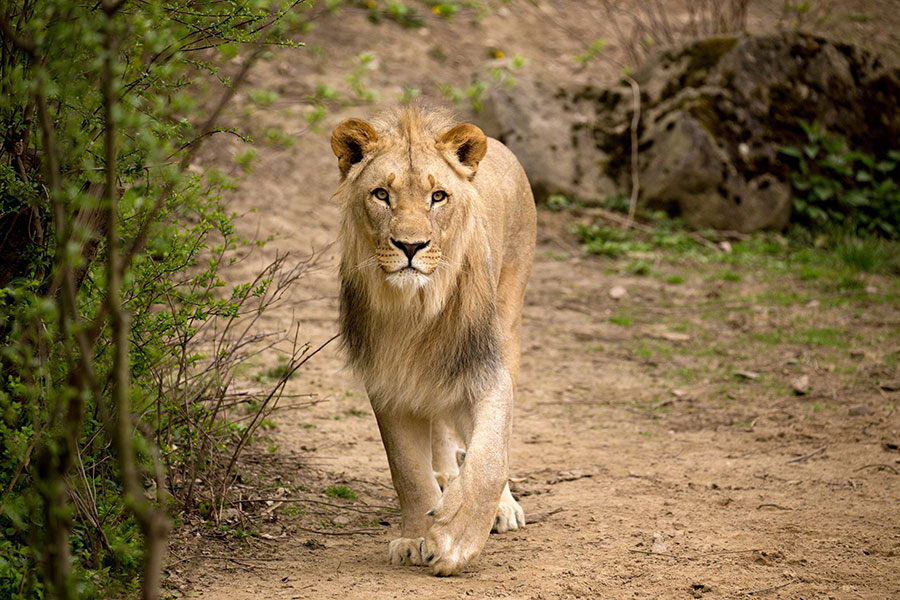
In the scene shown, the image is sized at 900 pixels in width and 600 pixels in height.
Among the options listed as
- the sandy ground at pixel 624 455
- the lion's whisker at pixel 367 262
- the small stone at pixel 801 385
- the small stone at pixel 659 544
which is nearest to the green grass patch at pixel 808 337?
the sandy ground at pixel 624 455

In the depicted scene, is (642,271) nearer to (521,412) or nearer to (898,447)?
(521,412)

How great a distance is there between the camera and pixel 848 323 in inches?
314

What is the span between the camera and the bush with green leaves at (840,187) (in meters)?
10.2

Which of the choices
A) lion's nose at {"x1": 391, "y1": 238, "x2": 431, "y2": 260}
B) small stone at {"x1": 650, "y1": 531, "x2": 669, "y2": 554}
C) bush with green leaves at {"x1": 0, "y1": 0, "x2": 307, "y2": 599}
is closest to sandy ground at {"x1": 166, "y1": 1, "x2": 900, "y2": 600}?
small stone at {"x1": 650, "y1": 531, "x2": 669, "y2": 554}

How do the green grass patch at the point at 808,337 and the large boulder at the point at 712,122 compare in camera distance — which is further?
the large boulder at the point at 712,122

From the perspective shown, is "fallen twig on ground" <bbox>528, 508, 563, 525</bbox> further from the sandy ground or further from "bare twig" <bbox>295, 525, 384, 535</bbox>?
"bare twig" <bbox>295, 525, 384, 535</bbox>

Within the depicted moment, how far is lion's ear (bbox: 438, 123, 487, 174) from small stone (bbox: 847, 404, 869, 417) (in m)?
3.22

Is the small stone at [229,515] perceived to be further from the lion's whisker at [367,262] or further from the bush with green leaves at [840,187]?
the bush with green leaves at [840,187]

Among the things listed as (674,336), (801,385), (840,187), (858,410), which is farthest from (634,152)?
(858,410)

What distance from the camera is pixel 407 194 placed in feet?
12.9

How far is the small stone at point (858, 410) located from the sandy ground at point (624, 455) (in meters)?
0.02

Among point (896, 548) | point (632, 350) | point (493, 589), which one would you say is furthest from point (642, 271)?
point (493, 589)

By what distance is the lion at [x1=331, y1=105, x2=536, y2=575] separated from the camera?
386 centimetres

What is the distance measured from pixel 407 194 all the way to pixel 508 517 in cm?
163
